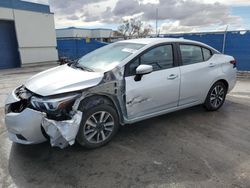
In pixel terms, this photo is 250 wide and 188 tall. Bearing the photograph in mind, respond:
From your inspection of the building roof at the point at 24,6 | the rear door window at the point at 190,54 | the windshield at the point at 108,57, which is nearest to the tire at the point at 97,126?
the windshield at the point at 108,57

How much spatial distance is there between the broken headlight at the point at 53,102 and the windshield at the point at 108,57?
0.76m

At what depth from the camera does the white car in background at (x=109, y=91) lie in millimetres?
2934

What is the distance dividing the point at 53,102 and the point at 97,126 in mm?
745

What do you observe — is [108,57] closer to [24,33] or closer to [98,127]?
[98,127]

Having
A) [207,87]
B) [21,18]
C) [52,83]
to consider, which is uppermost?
[21,18]

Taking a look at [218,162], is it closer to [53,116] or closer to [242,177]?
[242,177]

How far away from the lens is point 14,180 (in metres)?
2.67

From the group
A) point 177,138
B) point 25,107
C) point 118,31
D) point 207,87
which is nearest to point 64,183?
point 25,107

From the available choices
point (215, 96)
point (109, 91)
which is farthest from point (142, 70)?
point (215, 96)

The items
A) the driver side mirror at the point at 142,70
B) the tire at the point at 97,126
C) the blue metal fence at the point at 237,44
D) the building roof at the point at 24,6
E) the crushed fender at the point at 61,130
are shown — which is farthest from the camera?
the building roof at the point at 24,6

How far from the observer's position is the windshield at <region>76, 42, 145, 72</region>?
3584 mm

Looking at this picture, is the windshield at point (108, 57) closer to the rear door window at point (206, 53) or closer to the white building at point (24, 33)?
the rear door window at point (206, 53)

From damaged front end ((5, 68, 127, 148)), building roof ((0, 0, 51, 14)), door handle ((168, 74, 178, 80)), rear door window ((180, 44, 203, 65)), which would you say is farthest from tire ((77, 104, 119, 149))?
building roof ((0, 0, 51, 14))

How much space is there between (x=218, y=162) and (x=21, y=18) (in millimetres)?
13765
